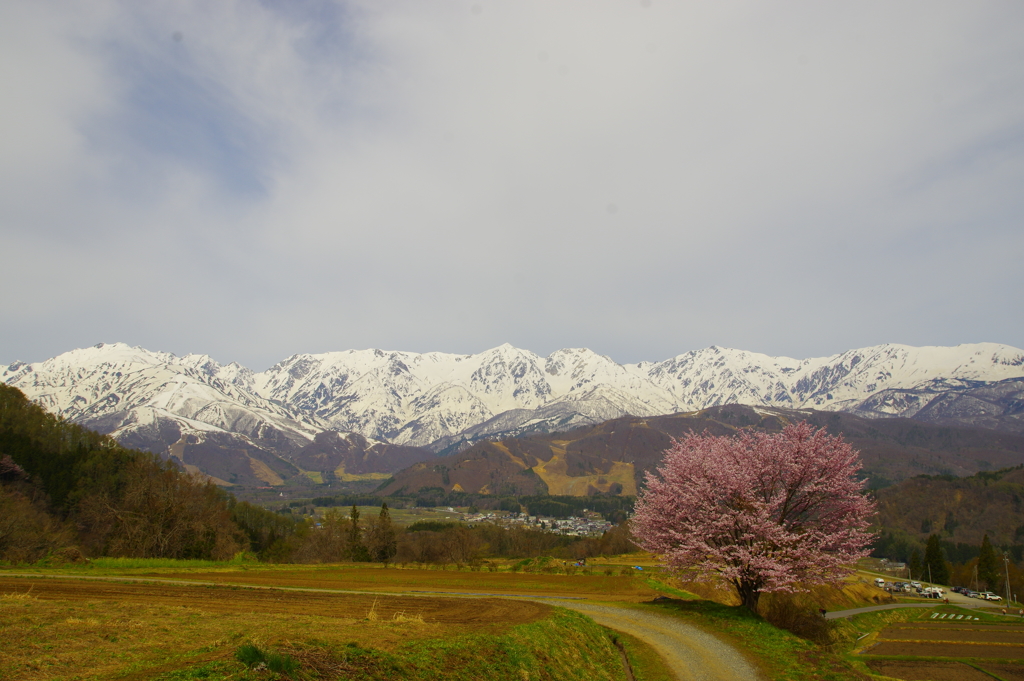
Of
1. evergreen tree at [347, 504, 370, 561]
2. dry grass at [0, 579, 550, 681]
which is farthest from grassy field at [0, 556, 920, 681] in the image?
evergreen tree at [347, 504, 370, 561]

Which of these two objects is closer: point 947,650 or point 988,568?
point 947,650

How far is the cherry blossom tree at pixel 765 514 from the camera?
30031 mm

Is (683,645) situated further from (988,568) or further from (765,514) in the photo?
(988,568)

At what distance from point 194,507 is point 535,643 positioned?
238 ft

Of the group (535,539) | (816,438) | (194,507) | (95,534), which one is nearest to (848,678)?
(816,438)

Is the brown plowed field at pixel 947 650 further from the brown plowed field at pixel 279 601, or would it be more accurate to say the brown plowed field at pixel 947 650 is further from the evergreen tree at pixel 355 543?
the evergreen tree at pixel 355 543

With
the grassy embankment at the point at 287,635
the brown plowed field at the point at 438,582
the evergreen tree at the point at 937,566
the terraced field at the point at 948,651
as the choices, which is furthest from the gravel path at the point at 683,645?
the evergreen tree at the point at 937,566

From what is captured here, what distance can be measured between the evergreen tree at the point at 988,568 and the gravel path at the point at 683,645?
160 metres

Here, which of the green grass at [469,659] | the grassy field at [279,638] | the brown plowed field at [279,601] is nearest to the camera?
the green grass at [469,659]

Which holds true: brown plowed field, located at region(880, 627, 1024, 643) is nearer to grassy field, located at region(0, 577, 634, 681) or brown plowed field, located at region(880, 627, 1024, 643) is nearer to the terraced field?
the terraced field

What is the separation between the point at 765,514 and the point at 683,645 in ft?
24.8

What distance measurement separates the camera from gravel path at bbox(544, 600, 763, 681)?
2262 cm

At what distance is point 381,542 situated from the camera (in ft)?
339

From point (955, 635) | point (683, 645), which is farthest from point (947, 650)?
point (683, 645)
